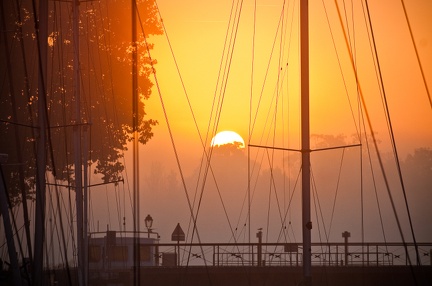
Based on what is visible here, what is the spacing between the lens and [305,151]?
23453mm

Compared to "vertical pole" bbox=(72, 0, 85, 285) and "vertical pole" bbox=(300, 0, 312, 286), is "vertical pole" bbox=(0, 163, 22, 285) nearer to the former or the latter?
"vertical pole" bbox=(300, 0, 312, 286)

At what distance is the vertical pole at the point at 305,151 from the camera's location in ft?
74.6

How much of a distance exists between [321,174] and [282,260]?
14.4m

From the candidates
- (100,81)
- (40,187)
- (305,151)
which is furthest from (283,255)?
(40,187)

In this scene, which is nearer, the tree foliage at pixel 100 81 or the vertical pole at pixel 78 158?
the vertical pole at pixel 78 158

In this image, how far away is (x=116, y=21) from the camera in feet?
139

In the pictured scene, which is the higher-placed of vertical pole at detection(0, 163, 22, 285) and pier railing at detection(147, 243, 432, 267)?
pier railing at detection(147, 243, 432, 267)

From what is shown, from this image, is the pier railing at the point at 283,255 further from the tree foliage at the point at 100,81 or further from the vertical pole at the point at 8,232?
the vertical pole at the point at 8,232

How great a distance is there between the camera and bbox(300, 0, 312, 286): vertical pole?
74.6ft

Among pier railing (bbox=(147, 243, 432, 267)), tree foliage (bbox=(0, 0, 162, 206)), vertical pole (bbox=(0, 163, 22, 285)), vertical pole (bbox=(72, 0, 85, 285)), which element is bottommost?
vertical pole (bbox=(0, 163, 22, 285))

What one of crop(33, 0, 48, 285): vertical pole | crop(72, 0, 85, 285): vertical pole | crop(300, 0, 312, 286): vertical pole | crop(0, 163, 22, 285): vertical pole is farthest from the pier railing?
crop(0, 163, 22, 285): vertical pole

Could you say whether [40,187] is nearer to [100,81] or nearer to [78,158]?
[78,158]

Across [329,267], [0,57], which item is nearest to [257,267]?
[329,267]

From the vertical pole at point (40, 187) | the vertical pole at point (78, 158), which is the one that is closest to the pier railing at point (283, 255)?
the vertical pole at point (78, 158)
